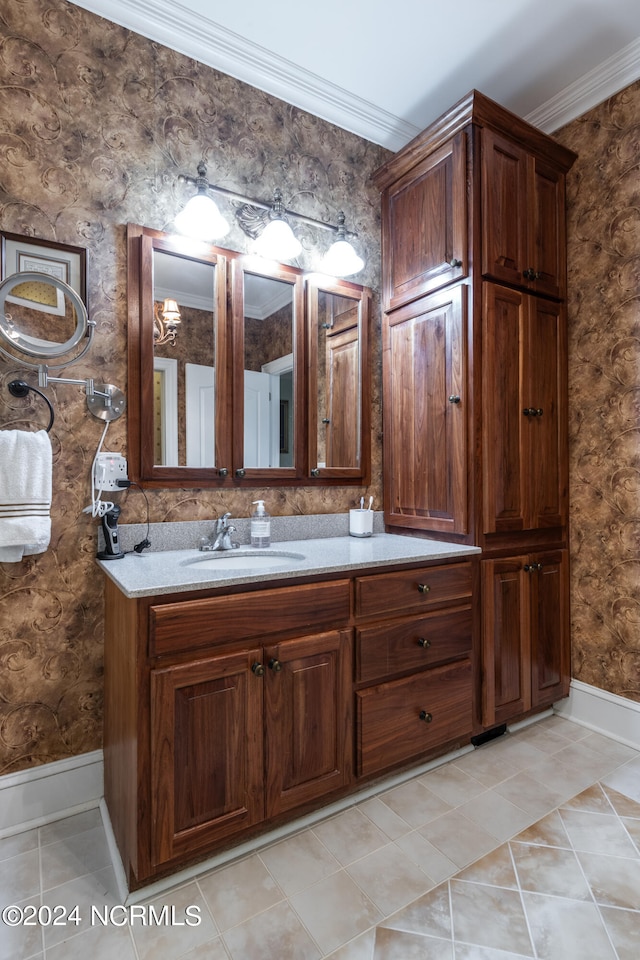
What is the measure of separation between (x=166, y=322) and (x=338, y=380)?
0.79m

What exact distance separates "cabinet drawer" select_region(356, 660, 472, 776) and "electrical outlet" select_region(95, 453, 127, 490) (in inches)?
43.3

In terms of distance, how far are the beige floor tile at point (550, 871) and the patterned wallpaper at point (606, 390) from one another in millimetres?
908

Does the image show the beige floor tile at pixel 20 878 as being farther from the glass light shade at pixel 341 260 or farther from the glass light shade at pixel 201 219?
the glass light shade at pixel 341 260

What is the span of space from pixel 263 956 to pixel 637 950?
87 centimetres

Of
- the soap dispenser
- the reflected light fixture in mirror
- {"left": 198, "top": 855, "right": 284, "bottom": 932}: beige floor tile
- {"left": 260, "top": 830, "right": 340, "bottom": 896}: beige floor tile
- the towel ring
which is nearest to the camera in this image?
{"left": 198, "top": 855, "right": 284, "bottom": 932}: beige floor tile

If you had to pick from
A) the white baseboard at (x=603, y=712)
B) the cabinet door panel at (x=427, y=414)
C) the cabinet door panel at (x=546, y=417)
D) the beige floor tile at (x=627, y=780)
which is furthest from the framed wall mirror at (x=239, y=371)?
the beige floor tile at (x=627, y=780)

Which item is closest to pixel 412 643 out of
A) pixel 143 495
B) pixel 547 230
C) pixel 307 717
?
pixel 307 717

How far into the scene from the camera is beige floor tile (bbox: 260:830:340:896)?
137 cm

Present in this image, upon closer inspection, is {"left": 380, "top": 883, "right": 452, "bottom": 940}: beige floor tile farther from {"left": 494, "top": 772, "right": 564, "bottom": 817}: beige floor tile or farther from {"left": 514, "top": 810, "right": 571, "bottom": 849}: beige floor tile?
{"left": 494, "top": 772, "right": 564, "bottom": 817}: beige floor tile

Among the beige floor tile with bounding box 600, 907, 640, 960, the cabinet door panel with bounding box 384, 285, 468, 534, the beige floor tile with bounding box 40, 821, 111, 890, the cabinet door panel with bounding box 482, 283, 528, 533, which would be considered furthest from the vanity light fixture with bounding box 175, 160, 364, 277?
the beige floor tile with bounding box 600, 907, 640, 960

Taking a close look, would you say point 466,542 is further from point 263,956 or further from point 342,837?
point 263,956

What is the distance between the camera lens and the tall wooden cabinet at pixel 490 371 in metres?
1.96

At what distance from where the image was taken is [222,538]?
1.87 meters
